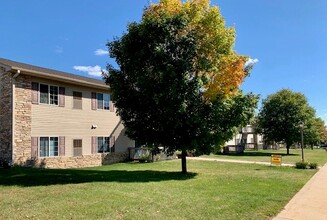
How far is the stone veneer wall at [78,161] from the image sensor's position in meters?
18.7

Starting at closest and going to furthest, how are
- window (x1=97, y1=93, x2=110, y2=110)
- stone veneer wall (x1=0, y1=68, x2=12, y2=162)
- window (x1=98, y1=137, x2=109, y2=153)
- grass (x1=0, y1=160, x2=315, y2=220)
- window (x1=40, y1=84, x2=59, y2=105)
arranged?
1. grass (x1=0, y1=160, x2=315, y2=220)
2. stone veneer wall (x1=0, y1=68, x2=12, y2=162)
3. window (x1=40, y1=84, x2=59, y2=105)
4. window (x1=97, y1=93, x2=110, y2=110)
5. window (x1=98, y1=137, x2=109, y2=153)

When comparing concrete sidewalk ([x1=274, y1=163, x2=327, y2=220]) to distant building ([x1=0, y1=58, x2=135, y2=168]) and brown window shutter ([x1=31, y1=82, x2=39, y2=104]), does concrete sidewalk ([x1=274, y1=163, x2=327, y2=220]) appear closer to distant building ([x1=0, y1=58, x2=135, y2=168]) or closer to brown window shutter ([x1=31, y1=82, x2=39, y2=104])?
distant building ([x1=0, y1=58, x2=135, y2=168])

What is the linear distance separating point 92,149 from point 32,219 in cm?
1599

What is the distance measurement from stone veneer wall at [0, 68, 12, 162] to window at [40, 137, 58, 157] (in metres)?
1.91

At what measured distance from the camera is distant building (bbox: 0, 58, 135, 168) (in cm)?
1792

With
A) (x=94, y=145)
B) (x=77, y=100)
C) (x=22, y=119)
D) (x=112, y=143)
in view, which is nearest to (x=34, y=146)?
(x=22, y=119)

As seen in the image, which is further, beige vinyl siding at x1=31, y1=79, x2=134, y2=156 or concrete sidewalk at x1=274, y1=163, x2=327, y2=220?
beige vinyl siding at x1=31, y1=79, x2=134, y2=156

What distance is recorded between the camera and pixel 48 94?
19562 millimetres

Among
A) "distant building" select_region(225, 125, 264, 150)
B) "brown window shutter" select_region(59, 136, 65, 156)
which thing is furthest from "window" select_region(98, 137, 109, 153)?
"distant building" select_region(225, 125, 264, 150)

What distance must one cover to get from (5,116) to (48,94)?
282 cm

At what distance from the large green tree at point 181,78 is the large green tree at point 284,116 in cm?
2746

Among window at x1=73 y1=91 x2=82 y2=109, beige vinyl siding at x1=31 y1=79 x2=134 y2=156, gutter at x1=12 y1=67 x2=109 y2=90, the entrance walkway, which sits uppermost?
gutter at x1=12 y1=67 x2=109 y2=90

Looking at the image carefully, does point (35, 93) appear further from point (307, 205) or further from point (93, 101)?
point (307, 205)

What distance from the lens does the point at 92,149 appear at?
22.6 meters
